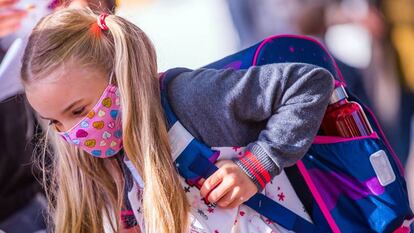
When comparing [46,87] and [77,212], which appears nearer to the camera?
[46,87]

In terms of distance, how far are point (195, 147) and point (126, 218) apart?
0.24 metres

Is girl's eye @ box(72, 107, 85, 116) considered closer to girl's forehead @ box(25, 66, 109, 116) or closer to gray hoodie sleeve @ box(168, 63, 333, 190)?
girl's forehead @ box(25, 66, 109, 116)

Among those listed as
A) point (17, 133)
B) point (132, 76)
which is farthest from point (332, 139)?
point (17, 133)

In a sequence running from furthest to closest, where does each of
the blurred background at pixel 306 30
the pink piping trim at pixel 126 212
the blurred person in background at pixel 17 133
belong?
the blurred background at pixel 306 30 < the blurred person in background at pixel 17 133 < the pink piping trim at pixel 126 212

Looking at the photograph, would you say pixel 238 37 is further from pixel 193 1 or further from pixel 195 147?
pixel 195 147

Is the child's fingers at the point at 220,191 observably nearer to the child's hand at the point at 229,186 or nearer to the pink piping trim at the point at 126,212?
the child's hand at the point at 229,186

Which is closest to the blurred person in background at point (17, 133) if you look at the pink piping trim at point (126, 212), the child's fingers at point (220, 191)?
the pink piping trim at point (126, 212)

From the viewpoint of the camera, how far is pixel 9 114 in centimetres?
137

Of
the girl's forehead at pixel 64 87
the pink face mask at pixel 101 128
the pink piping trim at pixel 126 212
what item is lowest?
the pink piping trim at pixel 126 212

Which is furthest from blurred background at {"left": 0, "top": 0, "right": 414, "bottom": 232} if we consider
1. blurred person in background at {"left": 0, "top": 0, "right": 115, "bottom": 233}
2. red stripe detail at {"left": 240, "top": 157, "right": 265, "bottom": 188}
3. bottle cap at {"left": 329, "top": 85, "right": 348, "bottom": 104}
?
red stripe detail at {"left": 240, "top": 157, "right": 265, "bottom": 188}

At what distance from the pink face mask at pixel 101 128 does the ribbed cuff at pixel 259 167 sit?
208 millimetres

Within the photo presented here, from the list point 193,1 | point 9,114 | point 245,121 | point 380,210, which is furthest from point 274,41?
point 9,114

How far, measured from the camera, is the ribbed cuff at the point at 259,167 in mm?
1002

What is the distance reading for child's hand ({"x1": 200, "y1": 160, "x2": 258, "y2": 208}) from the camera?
997mm
